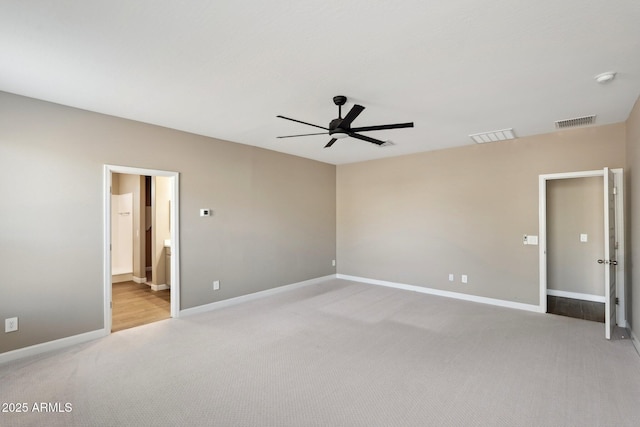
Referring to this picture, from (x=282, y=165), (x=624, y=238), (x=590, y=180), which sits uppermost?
(x=282, y=165)

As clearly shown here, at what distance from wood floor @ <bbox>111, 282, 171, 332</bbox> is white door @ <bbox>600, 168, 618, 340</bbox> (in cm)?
575

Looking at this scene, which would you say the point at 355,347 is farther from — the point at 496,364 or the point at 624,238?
the point at 624,238

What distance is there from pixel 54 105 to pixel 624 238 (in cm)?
724

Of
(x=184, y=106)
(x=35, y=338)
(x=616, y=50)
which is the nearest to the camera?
(x=616, y=50)

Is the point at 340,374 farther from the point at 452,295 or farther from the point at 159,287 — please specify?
the point at 159,287

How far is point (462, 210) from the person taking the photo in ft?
17.5

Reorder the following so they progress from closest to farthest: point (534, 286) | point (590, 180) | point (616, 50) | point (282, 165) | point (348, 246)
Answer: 1. point (616, 50)
2. point (534, 286)
3. point (590, 180)
4. point (282, 165)
5. point (348, 246)

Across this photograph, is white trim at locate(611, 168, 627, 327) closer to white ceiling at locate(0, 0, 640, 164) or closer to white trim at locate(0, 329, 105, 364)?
white ceiling at locate(0, 0, 640, 164)

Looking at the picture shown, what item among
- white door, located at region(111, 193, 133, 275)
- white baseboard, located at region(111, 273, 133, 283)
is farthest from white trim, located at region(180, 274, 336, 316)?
white door, located at region(111, 193, 133, 275)

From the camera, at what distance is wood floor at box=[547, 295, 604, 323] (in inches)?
172

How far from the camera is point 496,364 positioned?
292 cm

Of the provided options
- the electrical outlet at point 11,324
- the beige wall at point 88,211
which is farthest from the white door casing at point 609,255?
the electrical outlet at point 11,324

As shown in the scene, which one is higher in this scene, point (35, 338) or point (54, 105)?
point (54, 105)

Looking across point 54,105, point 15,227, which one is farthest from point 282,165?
point 15,227
